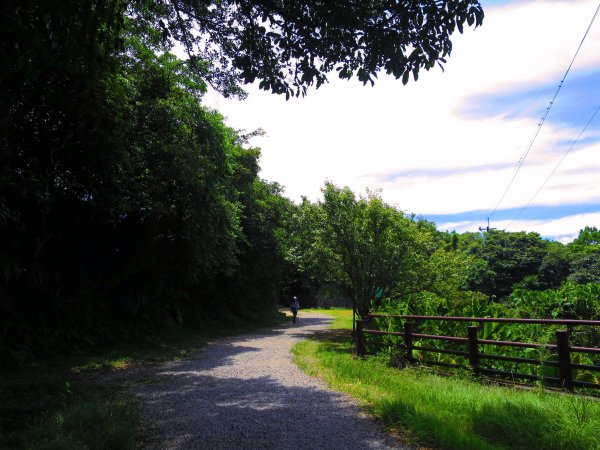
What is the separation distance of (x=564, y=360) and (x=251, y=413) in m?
4.41

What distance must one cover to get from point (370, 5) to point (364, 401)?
5666 mm

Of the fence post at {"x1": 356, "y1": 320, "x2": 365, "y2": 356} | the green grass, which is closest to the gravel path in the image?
the green grass

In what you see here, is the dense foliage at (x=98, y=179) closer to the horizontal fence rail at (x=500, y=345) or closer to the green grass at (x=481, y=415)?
the green grass at (x=481, y=415)

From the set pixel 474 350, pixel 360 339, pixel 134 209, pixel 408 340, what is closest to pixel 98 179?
pixel 134 209

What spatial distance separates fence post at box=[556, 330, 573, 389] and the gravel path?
2919mm

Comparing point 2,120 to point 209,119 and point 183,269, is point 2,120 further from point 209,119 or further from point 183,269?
point 183,269

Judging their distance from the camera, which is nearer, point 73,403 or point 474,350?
point 73,403

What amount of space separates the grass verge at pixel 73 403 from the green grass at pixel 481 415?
311 cm

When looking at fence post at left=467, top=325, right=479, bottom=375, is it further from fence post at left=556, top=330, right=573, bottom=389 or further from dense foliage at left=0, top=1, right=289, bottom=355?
dense foliage at left=0, top=1, right=289, bottom=355

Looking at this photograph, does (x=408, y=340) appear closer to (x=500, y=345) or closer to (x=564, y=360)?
(x=500, y=345)

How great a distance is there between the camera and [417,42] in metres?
5.84

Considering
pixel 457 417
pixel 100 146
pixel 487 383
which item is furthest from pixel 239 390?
pixel 100 146

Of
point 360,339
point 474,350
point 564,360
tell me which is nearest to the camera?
point 564,360

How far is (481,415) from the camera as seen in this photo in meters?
5.20
